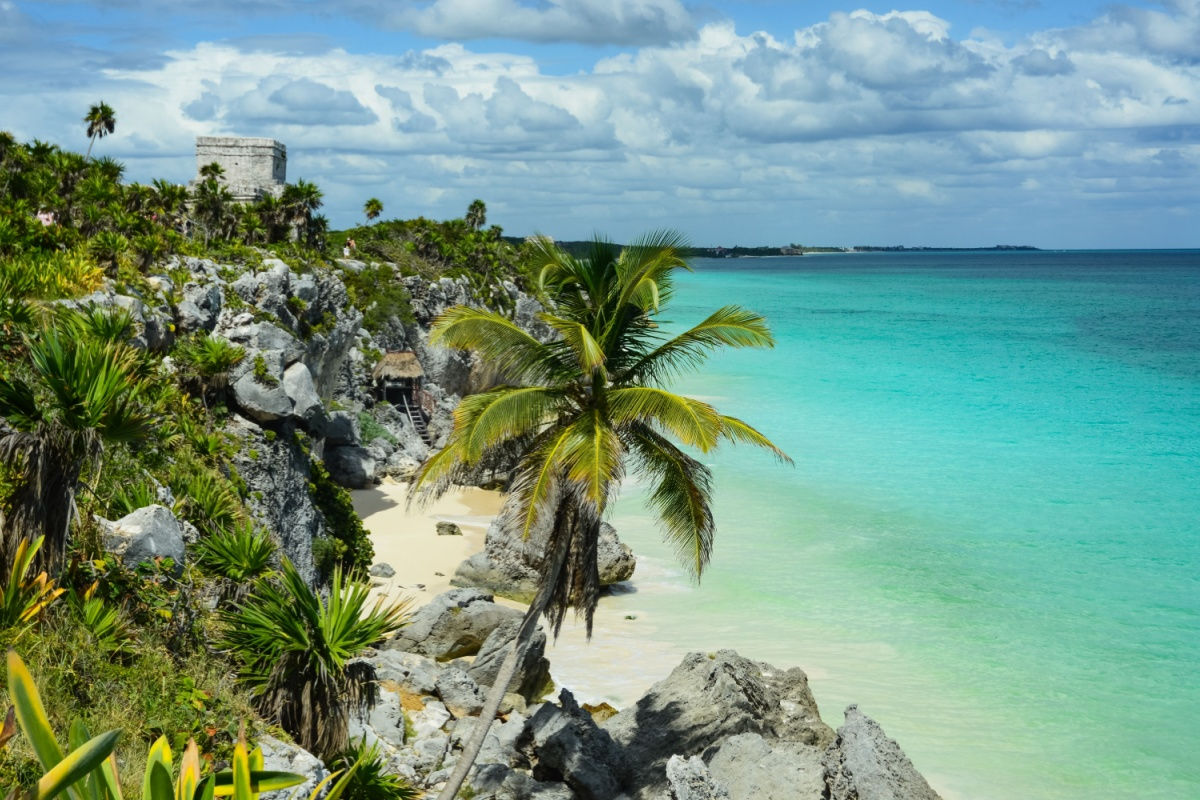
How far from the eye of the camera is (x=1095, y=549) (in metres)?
25.2

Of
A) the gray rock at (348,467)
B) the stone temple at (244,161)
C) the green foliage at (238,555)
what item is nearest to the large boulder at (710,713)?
the green foliage at (238,555)

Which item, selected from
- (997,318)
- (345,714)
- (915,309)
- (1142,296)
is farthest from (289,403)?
(1142,296)

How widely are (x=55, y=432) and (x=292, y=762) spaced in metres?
3.30

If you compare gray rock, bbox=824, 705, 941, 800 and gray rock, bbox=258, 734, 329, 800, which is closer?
gray rock, bbox=258, 734, 329, 800

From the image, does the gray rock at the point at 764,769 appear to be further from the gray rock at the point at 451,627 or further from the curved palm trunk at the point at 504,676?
the gray rock at the point at 451,627

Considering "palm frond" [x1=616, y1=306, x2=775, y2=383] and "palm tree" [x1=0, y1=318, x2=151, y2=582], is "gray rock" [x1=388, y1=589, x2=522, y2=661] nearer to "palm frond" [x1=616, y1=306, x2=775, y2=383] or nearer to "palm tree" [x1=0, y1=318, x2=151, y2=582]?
"palm frond" [x1=616, y1=306, x2=775, y2=383]

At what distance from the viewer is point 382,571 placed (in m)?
20.8

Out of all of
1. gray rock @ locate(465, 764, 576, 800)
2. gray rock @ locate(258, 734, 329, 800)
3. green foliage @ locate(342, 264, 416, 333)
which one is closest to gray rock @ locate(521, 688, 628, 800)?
gray rock @ locate(465, 764, 576, 800)

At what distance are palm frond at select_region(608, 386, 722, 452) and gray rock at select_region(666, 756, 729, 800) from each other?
2.80m

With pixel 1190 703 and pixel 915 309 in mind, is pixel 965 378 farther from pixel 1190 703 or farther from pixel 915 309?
pixel 915 309

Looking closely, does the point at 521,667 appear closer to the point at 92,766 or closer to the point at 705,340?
the point at 705,340

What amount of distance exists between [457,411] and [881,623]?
1271cm

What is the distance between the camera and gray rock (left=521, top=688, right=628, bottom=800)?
11.1 m

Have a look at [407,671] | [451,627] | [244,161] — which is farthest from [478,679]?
[244,161]
